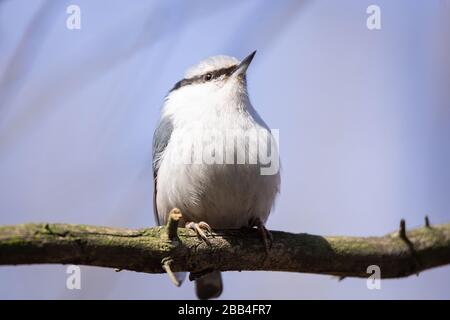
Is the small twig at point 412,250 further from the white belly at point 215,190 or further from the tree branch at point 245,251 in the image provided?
the white belly at point 215,190

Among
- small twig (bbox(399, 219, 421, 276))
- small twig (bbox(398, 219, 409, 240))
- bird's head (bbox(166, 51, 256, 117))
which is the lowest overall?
small twig (bbox(399, 219, 421, 276))

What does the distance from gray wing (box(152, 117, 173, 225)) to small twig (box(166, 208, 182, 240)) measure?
1.09 m

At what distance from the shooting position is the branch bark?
271 cm

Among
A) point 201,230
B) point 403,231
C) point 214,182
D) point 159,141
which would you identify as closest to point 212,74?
point 159,141

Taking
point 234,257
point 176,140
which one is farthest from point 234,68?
point 234,257

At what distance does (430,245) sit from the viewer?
3.17m

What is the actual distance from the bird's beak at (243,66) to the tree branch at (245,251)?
120cm

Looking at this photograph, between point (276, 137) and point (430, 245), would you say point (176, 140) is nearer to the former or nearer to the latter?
point (276, 137)

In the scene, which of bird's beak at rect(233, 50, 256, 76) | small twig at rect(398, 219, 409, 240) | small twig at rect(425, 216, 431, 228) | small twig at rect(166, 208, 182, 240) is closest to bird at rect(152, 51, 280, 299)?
bird's beak at rect(233, 50, 256, 76)

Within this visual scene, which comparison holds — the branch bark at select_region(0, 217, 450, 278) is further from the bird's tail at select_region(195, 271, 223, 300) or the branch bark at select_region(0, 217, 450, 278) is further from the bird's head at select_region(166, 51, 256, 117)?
the bird's head at select_region(166, 51, 256, 117)

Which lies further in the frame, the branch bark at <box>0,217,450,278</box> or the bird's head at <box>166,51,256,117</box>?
the bird's head at <box>166,51,256,117</box>

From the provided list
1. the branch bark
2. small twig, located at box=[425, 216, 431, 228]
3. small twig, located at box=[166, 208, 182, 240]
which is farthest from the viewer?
small twig, located at box=[425, 216, 431, 228]

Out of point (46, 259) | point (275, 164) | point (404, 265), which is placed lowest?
point (404, 265)

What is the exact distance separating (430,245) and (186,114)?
1.80 metres
